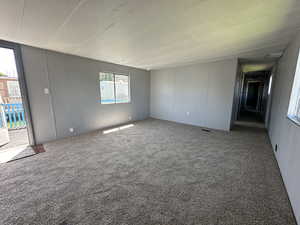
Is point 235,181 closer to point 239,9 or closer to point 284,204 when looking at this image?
point 284,204

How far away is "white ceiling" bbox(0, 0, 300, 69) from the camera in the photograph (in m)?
1.44

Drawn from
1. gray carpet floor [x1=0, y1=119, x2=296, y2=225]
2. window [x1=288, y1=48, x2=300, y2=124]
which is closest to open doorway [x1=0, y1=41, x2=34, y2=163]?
gray carpet floor [x1=0, y1=119, x2=296, y2=225]

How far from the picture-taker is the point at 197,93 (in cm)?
475

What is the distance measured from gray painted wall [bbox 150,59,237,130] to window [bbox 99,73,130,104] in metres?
1.49

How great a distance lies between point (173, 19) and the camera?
5.68 ft

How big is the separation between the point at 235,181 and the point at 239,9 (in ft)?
7.72

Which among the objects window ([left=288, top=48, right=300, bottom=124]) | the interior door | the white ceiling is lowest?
the interior door

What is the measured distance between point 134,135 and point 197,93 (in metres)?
2.91

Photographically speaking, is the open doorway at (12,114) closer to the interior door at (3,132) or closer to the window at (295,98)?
the interior door at (3,132)

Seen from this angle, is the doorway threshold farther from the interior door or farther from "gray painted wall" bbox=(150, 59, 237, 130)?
"gray painted wall" bbox=(150, 59, 237, 130)

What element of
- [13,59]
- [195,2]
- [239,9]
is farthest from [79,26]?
[239,9]

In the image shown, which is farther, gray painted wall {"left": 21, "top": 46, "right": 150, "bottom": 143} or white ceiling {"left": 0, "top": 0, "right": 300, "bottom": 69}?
gray painted wall {"left": 21, "top": 46, "right": 150, "bottom": 143}

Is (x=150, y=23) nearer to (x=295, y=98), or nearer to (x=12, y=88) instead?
(x=295, y=98)

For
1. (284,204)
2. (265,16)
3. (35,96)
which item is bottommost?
(284,204)
